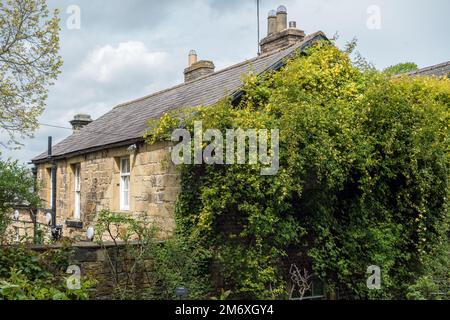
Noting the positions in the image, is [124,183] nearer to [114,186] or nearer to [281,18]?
[114,186]

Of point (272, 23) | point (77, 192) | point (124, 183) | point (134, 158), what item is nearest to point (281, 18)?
point (272, 23)

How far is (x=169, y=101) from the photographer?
14.0m

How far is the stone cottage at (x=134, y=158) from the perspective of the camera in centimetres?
1044

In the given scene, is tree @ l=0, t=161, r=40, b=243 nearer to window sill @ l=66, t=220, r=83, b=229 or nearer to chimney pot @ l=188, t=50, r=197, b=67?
window sill @ l=66, t=220, r=83, b=229

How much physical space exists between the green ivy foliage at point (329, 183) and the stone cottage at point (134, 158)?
559 mm

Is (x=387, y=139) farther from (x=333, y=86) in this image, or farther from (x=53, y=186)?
(x=53, y=186)

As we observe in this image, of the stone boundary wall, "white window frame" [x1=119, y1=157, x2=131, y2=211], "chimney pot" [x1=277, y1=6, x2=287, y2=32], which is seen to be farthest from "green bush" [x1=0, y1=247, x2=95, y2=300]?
"chimney pot" [x1=277, y1=6, x2=287, y2=32]

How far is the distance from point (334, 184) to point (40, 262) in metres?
5.27

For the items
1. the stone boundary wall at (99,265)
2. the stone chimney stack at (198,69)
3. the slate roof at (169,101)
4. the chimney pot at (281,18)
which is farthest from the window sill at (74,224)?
the chimney pot at (281,18)

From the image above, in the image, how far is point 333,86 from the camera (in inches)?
397

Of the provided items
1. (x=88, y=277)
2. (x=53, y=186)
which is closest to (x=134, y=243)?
(x=88, y=277)

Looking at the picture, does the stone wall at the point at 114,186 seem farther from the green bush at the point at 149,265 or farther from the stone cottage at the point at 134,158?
the green bush at the point at 149,265

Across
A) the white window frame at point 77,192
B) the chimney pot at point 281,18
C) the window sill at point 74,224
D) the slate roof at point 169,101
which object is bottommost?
the window sill at point 74,224

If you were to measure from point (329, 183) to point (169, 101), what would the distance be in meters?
6.28
